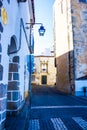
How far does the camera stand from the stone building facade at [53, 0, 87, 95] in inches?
794

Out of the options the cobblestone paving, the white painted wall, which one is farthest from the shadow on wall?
the cobblestone paving

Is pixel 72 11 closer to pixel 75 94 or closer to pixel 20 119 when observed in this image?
pixel 75 94

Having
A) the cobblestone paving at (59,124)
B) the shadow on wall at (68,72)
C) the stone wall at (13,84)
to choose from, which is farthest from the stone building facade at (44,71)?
the cobblestone paving at (59,124)

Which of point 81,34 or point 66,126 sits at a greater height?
point 81,34

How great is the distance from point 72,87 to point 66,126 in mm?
14082

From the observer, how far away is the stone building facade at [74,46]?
66.2 feet

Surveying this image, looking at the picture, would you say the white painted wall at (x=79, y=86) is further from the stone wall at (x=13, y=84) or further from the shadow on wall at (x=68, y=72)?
the stone wall at (x=13, y=84)

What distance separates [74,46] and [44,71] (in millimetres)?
20364

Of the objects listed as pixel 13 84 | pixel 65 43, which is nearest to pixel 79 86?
pixel 65 43

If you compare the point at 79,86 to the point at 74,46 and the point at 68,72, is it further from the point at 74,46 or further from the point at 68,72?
the point at 74,46

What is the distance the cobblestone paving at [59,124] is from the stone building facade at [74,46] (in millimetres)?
12690

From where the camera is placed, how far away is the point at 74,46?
67.4 feet

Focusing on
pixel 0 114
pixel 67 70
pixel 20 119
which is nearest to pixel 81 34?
pixel 67 70

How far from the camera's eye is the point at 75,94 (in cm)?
1962
